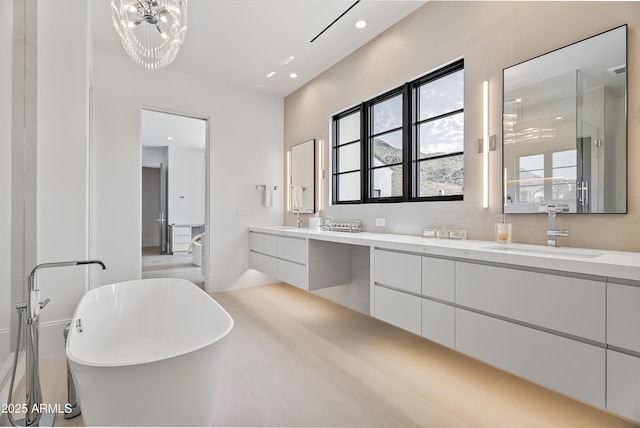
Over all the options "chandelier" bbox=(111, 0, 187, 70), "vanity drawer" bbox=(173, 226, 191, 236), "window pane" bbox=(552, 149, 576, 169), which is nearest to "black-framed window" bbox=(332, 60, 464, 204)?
"window pane" bbox=(552, 149, 576, 169)

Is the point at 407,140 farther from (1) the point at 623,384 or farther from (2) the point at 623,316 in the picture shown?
(1) the point at 623,384

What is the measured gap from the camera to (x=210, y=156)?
4.23 metres

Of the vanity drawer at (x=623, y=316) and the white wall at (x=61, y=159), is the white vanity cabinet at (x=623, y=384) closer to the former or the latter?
the vanity drawer at (x=623, y=316)

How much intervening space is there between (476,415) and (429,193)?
67.7 inches

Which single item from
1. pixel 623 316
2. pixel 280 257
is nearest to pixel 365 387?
pixel 623 316

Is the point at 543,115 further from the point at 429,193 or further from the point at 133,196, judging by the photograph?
the point at 133,196

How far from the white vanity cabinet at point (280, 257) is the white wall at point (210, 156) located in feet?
1.13

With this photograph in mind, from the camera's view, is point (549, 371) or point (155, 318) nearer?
point (549, 371)

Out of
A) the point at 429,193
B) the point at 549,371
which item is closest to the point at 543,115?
the point at 429,193

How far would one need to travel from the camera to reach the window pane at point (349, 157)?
3.61 metres

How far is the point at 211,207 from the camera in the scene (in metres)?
4.25

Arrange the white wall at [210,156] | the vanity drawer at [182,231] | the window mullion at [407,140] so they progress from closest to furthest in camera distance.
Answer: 1. the window mullion at [407,140]
2. the white wall at [210,156]
3. the vanity drawer at [182,231]

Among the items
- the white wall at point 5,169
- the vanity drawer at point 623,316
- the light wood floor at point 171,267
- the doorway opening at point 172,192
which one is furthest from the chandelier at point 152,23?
the doorway opening at point 172,192

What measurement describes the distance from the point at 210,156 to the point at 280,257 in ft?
5.93
